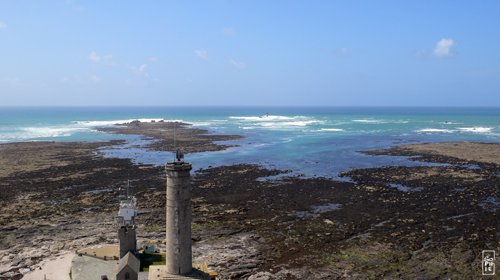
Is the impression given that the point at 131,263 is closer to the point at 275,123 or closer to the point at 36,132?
the point at 36,132

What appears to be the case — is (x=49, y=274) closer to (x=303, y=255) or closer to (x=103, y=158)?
(x=303, y=255)

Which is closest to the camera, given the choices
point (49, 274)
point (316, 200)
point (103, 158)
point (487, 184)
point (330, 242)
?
point (49, 274)

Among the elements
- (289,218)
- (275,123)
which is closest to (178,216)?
(289,218)

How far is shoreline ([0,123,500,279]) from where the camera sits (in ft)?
67.9

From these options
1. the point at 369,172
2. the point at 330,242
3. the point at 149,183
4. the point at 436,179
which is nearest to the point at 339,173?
the point at 369,172

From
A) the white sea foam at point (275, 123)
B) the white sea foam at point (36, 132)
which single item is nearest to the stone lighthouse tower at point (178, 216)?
the white sea foam at point (36, 132)

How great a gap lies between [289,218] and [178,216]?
16.1 metres

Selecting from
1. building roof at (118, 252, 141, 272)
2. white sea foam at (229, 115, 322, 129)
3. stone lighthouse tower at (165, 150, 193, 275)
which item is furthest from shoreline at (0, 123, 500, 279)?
white sea foam at (229, 115, 322, 129)

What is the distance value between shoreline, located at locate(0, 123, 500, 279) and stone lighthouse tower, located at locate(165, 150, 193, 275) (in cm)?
633

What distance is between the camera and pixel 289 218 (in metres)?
28.0

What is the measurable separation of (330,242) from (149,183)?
65.6 feet

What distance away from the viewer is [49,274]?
735 inches

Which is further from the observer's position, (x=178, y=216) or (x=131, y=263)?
(x=131, y=263)

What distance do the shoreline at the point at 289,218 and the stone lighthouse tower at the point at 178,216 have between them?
6327 millimetres
